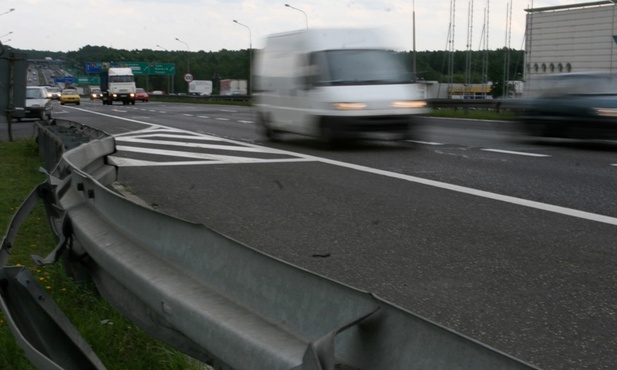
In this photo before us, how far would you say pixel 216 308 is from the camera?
2799mm

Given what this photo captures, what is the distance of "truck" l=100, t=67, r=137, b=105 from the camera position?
7175 centimetres

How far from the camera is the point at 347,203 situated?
9.96 metres

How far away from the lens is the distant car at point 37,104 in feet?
131

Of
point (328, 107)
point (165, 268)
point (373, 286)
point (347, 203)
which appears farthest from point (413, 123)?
point (165, 268)

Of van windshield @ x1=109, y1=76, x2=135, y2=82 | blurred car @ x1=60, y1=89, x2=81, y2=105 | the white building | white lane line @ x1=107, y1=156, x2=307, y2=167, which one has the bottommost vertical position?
blurred car @ x1=60, y1=89, x2=81, y2=105

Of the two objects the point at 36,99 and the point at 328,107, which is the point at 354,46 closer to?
the point at 328,107

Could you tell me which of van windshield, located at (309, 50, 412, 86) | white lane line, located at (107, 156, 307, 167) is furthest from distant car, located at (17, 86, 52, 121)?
white lane line, located at (107, 156, 307, 167)

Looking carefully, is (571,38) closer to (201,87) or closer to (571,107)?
(201,87)

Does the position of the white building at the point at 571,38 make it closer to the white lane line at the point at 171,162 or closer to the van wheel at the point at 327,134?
the van wheel at the point at 327,134

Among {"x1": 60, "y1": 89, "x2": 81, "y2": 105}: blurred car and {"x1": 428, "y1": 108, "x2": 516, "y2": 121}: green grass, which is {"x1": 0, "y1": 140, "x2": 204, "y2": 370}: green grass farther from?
{"x1": 60, "y1": 89, "x2": 81, "y2": 105}: blurred car

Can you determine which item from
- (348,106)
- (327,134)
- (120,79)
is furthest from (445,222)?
(120,79)

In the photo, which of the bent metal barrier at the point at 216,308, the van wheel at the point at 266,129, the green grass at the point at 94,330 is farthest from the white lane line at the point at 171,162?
the bent metal barrier at the point at 216,308

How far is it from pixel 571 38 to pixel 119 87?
114 ft

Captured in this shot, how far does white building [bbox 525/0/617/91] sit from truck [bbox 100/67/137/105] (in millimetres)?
28594
